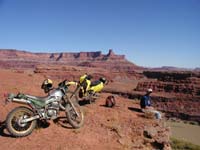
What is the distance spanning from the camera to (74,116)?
26.4ft

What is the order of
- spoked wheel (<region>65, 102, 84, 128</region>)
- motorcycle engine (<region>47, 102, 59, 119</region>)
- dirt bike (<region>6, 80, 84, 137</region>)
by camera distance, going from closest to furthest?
1. dirt bike (<region>6, 80, 84, 137</region>)
2. motorcycle engine (<region>47, 102, 59, 119</region>)
3. spoked wheel (<region>65, 102, 84, 128</region>)

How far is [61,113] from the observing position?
8.87 m

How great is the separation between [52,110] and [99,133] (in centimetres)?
139

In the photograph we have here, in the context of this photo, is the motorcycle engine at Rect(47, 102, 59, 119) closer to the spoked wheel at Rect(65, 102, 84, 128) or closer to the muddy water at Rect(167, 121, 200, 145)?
the spoked wheel at Rect(65, 102, 84, 128)

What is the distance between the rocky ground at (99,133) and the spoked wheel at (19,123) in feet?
0.50

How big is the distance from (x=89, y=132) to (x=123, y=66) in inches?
5741

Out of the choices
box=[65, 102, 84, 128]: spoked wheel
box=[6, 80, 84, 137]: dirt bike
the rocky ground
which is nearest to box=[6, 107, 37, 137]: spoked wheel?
box=[6, 80, 84, 137]: dirt bike

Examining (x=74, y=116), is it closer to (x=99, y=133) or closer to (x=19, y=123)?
(x=99, y=133)

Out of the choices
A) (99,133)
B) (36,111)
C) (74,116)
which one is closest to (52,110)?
(36,111)

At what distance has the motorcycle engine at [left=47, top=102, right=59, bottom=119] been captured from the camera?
746 centimetres

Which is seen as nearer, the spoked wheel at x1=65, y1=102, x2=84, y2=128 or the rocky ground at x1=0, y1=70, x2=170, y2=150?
the rocky ground at x1=0, y1=70, x2=170, y2=150

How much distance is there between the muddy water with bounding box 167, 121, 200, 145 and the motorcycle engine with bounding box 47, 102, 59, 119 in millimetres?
23571

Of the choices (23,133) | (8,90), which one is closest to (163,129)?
(23,133)

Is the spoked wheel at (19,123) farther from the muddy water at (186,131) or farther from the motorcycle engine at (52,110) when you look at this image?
the muddy water at (186,131)
